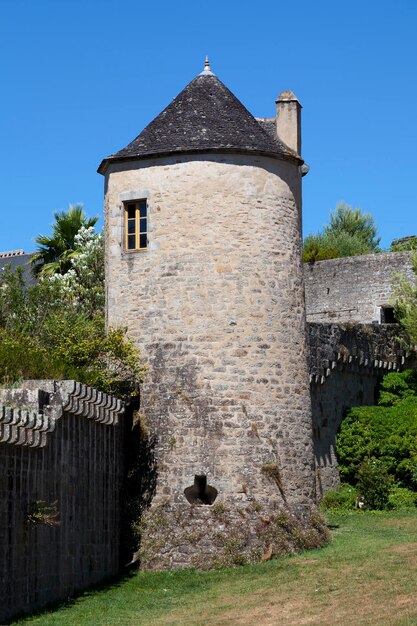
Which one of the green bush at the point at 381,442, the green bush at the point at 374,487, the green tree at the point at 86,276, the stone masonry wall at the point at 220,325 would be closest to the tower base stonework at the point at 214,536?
the stone masonry wall at the point at 220,325

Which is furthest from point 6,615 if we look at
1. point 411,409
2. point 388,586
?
point 411,409

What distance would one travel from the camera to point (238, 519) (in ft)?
68.0

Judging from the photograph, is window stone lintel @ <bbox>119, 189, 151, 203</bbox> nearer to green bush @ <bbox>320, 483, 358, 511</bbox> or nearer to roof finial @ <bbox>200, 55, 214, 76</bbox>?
roof finial @ <bbox>200, 55, 214, 76</bbox>

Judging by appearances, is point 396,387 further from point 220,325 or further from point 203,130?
point 203,130

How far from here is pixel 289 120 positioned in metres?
24.7

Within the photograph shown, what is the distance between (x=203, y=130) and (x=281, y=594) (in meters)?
9.05

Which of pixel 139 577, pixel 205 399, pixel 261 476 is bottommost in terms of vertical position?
pixel 139 577

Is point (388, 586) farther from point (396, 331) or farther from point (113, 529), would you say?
point (396, 331)

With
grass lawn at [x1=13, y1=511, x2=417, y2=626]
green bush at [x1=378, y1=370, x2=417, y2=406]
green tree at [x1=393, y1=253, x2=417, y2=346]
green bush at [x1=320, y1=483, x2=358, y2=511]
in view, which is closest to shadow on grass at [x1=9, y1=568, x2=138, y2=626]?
grass lawn at [x1=13, y1=511, x2=417, y2=626]

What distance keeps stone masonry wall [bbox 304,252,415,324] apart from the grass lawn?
47.9 feet

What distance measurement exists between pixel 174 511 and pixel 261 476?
1.66 meters

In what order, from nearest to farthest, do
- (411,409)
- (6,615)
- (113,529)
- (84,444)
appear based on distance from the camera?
(6,615) → (84,444) → (113,529) → (411,409)

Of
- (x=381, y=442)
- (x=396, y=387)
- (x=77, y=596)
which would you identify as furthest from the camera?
(x=396, y=387)

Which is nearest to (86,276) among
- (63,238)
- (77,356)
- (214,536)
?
(63,238)
